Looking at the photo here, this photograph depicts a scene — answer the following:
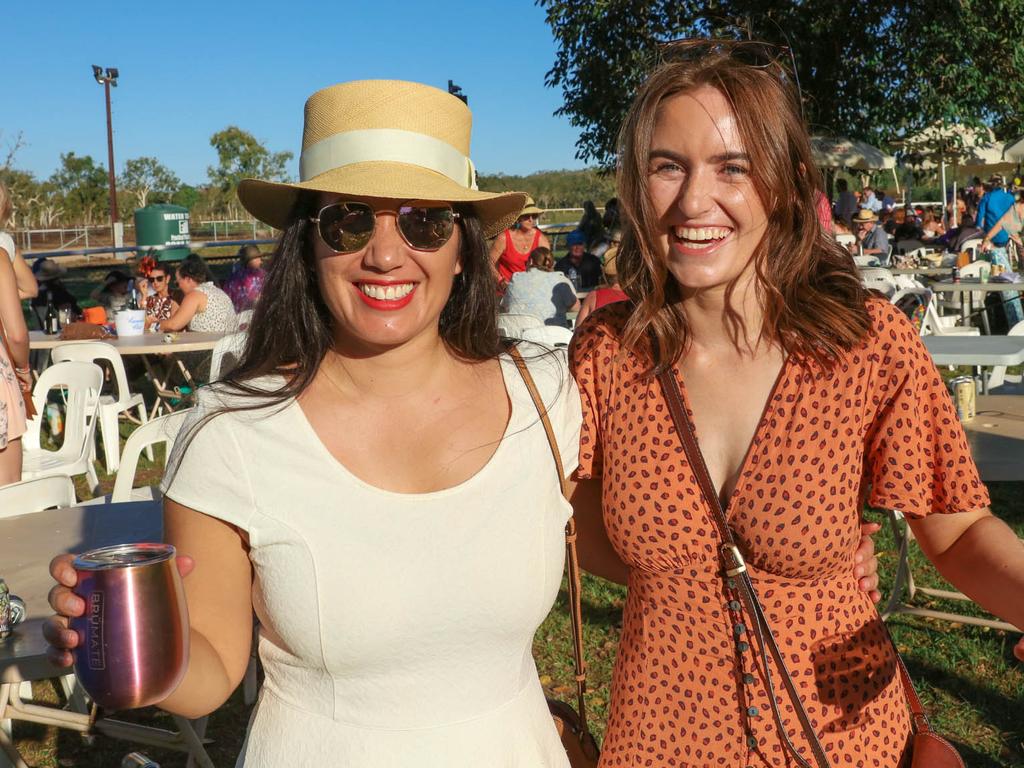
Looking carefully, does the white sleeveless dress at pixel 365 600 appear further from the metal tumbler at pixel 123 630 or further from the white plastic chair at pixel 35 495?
the white plastic chair at pixel 35 495

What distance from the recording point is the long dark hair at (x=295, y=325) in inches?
73.6

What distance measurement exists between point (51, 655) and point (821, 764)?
127 cm

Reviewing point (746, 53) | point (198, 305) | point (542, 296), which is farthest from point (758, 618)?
point (198, 305)

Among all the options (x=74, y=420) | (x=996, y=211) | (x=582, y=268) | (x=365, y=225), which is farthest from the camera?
(x=996, y=211)

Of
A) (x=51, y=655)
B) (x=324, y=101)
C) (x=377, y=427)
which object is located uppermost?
(x=324, y=101)

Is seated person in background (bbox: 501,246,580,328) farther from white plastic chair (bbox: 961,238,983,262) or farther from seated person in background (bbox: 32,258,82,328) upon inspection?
white plastic chair (bbox: 961,238,983,262)

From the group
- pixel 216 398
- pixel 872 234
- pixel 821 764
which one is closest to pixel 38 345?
pixel 216 398

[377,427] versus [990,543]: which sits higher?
[377,427]

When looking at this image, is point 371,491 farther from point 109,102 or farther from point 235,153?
point 235,153

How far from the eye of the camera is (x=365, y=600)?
1.68 meters

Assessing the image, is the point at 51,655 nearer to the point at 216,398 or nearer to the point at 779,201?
the point at 216,398

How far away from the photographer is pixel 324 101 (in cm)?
184

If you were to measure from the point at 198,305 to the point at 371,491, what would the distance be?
8722mm

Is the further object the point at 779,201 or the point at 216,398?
the point at 779,201
